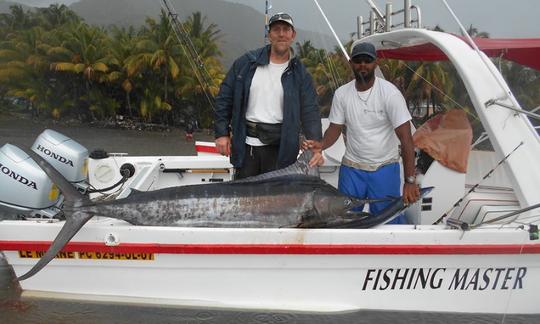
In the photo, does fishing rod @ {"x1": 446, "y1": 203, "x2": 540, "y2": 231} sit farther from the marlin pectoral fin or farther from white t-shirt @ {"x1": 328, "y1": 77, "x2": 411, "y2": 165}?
the marlin pectoral fin

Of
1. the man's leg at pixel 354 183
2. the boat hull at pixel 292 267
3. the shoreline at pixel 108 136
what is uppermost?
the man's leg at pixel 354 183

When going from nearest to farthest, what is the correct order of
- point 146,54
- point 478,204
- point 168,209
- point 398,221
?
point 168,209, point 478,204, point 398,221, point 146,54

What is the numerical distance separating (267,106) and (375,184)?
3.24 ft

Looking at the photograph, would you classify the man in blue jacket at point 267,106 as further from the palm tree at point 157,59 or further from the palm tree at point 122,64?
the palm tree at point 122,64

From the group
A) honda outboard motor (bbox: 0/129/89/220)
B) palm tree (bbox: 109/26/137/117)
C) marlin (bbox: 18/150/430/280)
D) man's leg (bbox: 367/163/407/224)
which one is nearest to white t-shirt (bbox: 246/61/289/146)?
marlin (bbox: 18/150/430/280)

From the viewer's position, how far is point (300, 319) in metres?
3.38

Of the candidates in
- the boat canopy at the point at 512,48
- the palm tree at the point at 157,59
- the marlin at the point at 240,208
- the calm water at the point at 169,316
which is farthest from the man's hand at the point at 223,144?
the palm tree at the point at 157,59

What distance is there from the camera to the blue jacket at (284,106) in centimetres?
359

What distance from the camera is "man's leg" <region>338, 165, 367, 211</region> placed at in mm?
3652

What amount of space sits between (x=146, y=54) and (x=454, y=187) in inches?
1041

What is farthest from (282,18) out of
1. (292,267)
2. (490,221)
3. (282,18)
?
(490,221)

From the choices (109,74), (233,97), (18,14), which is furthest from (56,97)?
(233,97)

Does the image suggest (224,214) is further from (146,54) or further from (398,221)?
(146,54)

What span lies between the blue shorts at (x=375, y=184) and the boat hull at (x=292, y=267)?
414 millimetres
